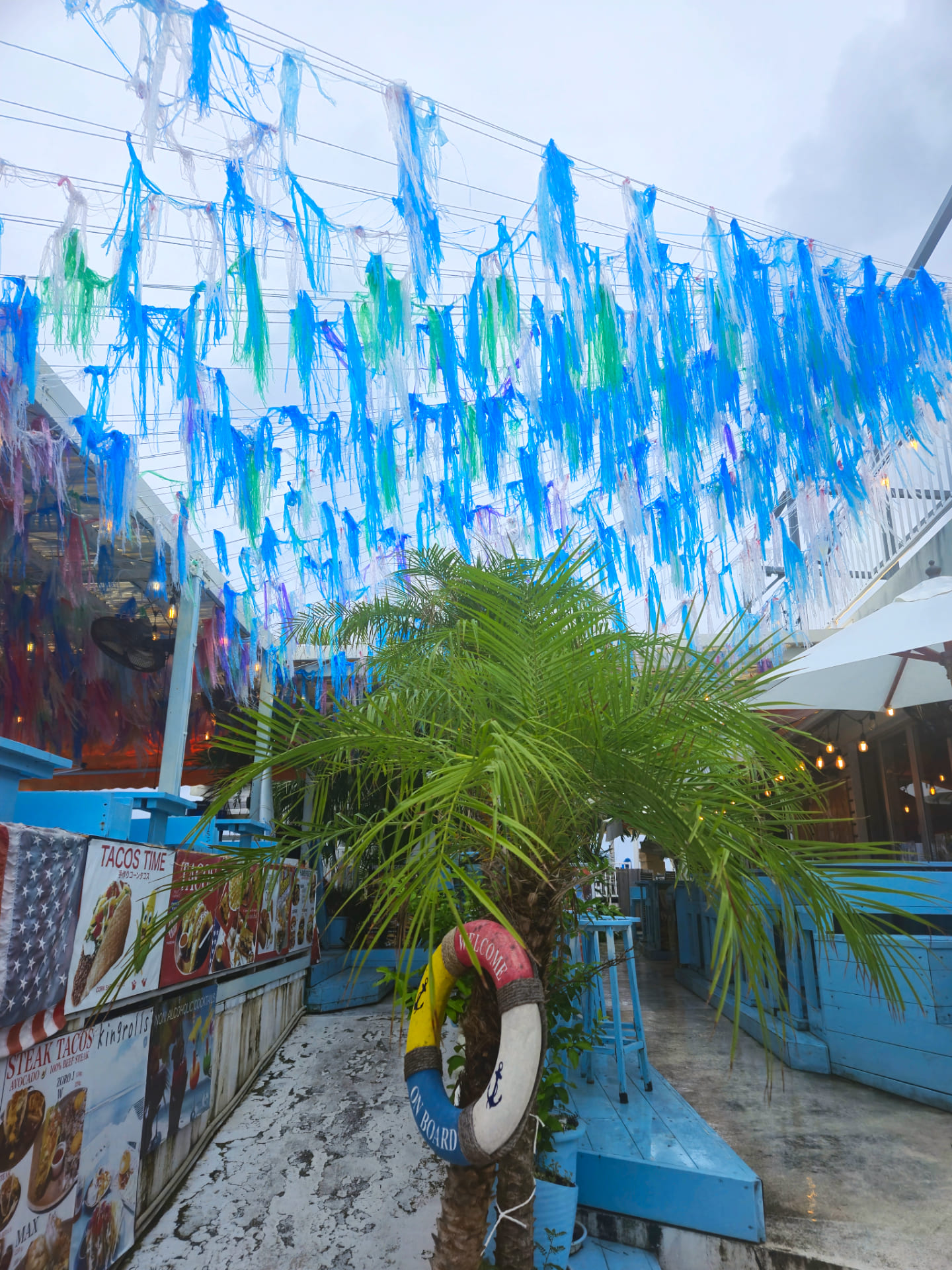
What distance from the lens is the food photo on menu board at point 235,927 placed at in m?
4.75

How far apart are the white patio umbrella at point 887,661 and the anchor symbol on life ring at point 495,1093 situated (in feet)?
9.95

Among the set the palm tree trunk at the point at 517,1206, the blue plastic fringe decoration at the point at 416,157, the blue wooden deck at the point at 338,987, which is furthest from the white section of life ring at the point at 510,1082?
the blue wooden deck at the point at 338,987

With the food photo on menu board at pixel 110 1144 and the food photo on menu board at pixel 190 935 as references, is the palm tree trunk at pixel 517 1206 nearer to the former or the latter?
the food photo on menu board at pixel 110 1144

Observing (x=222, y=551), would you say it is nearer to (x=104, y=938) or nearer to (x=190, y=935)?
(x=190, y=935)

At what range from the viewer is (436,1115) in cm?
239

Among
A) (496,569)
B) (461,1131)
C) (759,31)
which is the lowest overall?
(461,1131)

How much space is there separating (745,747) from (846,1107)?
3.72 meters

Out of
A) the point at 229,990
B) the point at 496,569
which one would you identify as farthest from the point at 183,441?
the point at 229,990

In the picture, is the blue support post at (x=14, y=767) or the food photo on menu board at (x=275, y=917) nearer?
the blue support post at (x=14, y=767)

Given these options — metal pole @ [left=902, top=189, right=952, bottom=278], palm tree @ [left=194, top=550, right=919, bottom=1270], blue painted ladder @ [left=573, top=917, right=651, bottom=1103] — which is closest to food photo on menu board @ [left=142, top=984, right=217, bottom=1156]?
palm tree @ [left=194, top=550, right=919, bottom=1270]

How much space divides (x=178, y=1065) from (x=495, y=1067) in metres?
2.50

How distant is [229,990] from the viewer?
16.6 feet

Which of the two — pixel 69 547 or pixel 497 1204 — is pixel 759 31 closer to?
pixel 497 1204

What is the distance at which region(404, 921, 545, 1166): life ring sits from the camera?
217 cm
